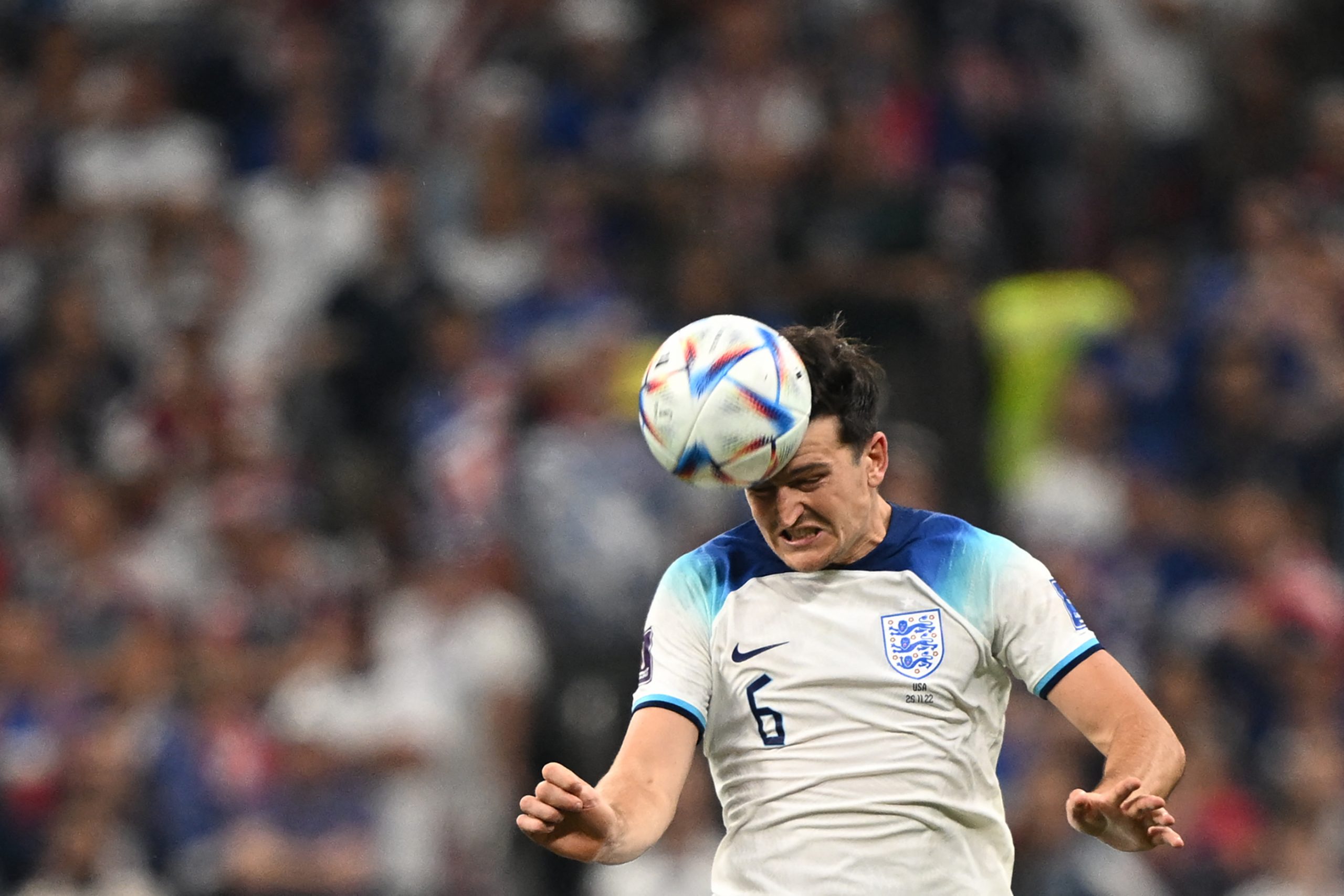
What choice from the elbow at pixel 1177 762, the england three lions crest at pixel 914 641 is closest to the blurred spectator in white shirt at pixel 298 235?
the england three lions crest at pixel 914 641

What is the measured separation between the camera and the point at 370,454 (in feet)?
37.1

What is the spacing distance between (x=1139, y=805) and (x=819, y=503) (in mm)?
1043

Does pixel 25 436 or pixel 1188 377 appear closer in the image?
pixel 1188 377

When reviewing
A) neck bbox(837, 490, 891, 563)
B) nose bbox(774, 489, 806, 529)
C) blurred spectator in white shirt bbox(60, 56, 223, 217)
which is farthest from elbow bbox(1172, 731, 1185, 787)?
blurred spectator in white shirt bbox(60, 56, 223, 217)

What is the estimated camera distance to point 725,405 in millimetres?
4441

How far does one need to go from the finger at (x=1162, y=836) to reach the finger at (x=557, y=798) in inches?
48.1

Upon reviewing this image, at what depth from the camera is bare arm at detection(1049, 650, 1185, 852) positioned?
4.11m

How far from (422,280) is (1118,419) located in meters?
4.13

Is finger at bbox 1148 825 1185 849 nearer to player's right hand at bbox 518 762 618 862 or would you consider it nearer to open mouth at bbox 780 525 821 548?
open mouth at bbox 780 525 821 548

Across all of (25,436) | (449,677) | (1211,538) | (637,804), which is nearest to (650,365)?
(637,804)

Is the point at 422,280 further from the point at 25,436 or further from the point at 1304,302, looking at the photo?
the point at 1304,302

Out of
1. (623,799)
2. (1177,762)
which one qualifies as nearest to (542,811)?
(623,799)

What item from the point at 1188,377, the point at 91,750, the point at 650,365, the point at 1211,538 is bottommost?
the point at 91,750

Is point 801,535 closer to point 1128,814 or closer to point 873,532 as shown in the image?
point 873,532
